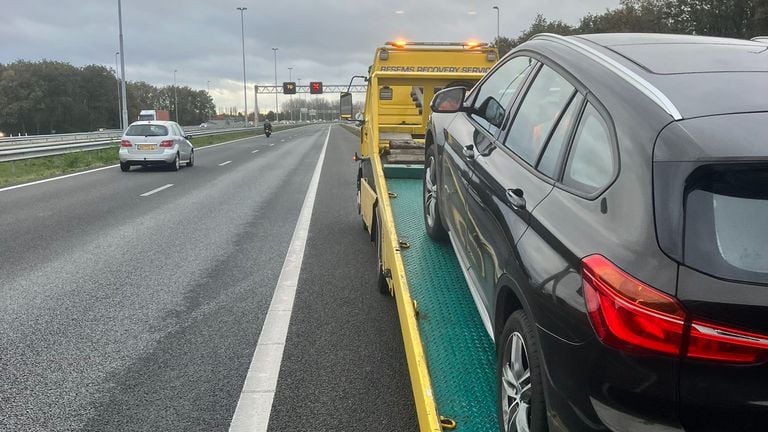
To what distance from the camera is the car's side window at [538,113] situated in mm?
2773

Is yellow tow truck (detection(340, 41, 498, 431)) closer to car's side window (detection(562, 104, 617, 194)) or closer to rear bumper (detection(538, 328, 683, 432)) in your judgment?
rear bumper (detection(538, 328, 683, 432))

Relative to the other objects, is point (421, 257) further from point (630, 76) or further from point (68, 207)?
point (68, 207)

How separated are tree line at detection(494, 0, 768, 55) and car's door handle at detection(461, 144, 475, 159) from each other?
29.3 m

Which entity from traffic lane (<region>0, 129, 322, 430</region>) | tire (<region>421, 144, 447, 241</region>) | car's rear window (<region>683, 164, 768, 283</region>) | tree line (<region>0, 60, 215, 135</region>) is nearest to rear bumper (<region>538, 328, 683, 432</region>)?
car's rear window (<region>683, 164, 768, 283</region>)

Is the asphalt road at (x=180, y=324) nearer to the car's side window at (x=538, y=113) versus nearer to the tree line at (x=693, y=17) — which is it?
the car's side window at (x=538, y=113)

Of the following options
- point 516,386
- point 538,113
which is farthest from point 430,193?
point 516,386

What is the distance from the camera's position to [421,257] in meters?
4.69

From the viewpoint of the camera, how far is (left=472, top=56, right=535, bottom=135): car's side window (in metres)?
3.44

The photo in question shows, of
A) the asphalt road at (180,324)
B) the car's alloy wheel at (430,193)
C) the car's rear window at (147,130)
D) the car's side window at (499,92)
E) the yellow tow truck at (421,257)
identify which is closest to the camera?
the yellow tow truck at (421,257)

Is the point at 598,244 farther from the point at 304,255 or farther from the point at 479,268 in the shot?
the point at 304,255

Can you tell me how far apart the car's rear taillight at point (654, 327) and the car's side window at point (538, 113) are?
0.99m

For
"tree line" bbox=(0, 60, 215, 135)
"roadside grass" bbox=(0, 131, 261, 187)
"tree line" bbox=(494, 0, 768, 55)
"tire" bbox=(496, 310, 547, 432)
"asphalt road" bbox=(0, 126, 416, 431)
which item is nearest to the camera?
"tire" bbox=(496, 310, 547, 432)

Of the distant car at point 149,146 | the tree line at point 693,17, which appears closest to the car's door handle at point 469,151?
the distant car at point 149,146

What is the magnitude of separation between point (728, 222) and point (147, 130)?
2028 cm
